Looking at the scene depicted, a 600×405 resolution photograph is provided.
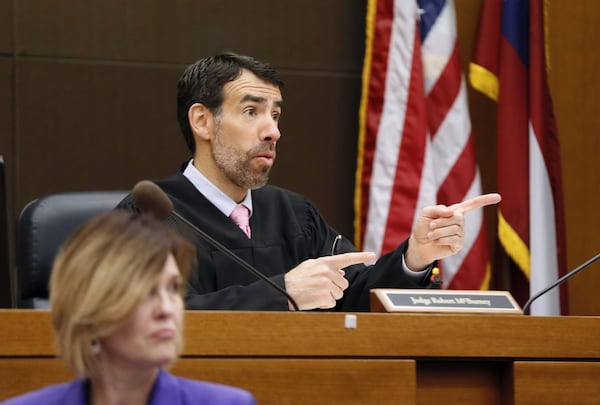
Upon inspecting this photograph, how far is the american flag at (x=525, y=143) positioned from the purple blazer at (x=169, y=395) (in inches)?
117

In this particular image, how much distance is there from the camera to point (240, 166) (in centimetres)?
360

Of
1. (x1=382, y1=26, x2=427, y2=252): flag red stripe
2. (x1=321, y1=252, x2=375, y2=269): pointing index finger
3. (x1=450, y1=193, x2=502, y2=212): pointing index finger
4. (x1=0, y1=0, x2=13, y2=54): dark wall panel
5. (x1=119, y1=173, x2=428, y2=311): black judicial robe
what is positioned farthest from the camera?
(x1=382, y1=26, x2=427, y2=252): flag red stripe

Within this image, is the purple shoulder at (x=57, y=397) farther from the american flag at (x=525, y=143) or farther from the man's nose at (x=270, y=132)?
the american flag at (x=525, y=143)

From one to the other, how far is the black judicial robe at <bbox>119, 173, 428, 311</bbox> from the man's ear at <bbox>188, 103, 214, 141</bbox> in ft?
0.60

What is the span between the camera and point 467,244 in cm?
450

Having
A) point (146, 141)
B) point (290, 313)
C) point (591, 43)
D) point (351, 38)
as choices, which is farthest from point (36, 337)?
point (591, 43)

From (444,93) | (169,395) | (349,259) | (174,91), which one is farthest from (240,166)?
(169,395)

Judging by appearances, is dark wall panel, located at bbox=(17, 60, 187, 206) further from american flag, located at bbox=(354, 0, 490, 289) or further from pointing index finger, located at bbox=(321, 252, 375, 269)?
pointing index finger, located at bbox=(321, 252, 375, 269)

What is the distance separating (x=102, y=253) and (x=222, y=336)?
795mm

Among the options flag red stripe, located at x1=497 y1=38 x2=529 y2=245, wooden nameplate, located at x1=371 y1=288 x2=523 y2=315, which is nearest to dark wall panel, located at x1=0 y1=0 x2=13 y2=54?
flag red stripe, located at x1=497 y1=38 x2=529 y2=245

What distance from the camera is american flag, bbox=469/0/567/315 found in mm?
4516

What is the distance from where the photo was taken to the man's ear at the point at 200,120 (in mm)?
3713

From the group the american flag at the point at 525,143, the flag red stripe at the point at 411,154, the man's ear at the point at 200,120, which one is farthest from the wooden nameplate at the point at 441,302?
the american flag at the point at 525,143

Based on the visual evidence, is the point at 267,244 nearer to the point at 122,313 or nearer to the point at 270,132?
the point at 270,132
